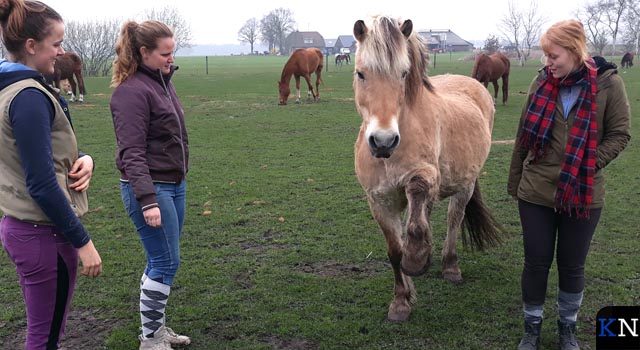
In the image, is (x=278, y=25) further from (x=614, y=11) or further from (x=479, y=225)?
(x=479, y=225)

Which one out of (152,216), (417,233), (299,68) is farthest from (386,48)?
(299,68)

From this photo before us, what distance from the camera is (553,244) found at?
2932 millimetres

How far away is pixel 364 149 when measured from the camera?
344cm

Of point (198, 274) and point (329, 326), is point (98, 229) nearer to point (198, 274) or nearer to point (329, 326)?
point (198, 274)

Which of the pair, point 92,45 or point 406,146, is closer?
point 406,146

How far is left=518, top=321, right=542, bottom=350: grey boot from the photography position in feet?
10.0

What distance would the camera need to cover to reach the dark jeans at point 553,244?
112 inches

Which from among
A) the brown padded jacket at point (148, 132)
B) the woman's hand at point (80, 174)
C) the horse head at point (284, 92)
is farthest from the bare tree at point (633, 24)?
the woman's hand at point (80, 174)

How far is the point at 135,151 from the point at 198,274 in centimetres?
202

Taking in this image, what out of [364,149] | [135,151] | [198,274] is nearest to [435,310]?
[364,149]

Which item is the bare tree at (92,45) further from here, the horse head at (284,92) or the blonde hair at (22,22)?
the blonde hair at (22,22)

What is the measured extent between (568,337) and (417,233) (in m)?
1.11

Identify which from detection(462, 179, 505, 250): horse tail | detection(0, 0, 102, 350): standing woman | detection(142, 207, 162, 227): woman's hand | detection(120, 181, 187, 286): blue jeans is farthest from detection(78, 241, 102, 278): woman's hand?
detection(462, 179, 505, 250): horse tail

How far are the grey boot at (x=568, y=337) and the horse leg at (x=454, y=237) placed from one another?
3.90ft
